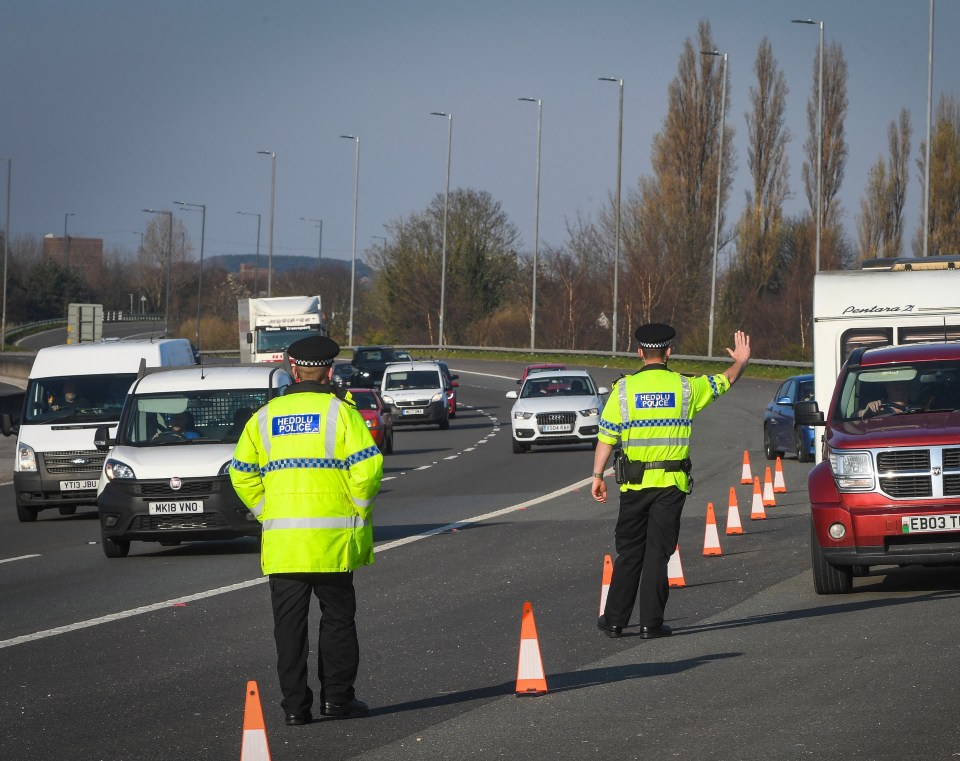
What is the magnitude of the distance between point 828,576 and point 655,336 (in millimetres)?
2825

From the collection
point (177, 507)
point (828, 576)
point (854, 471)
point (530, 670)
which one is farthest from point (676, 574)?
point (177, 507)

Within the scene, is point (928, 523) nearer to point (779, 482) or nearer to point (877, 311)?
point (877, 311)

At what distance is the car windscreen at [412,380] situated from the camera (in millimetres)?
45719

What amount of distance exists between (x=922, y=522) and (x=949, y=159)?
6533cm

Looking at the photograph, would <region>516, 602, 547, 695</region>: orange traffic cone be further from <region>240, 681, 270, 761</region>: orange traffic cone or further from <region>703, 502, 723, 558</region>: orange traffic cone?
<region>703, 502, 723, 558</region>: orange traffic cone

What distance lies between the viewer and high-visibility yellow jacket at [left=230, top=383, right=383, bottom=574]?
309 inches

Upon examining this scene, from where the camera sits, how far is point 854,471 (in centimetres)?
1208

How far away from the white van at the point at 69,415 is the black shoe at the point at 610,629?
11.1 m

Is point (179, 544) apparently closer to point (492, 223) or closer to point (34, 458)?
point (34, 458)

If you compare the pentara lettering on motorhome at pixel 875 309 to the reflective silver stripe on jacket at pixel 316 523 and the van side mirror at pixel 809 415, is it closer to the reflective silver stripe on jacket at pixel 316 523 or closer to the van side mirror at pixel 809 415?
the van side mirror at pixel 809 415

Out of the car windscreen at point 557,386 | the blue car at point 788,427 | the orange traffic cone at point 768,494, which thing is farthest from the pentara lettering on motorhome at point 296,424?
the car windscreen at point 557,386

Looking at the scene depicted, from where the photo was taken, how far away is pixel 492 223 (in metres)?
106

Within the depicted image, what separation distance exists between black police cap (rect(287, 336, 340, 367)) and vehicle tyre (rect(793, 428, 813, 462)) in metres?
20.0

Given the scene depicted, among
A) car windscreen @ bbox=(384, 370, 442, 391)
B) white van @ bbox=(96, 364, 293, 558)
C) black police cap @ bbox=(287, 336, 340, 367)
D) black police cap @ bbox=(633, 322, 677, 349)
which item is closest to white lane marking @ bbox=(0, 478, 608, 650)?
white van @ bbox=(96, 364, 293, 558)
